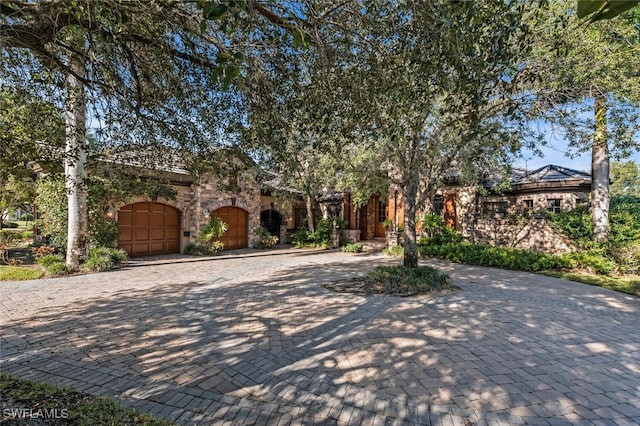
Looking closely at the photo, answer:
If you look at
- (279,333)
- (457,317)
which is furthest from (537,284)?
(279,333)

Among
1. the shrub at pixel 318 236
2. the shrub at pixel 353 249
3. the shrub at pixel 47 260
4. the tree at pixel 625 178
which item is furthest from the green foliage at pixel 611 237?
the tree at pixel 625 178

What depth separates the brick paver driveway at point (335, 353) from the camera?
10.3ft

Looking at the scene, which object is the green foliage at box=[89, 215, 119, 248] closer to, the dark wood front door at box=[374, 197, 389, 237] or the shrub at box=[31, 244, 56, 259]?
the shrub at box=[31, 244, 56, 259]

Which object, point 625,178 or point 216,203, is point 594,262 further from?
point 625,178

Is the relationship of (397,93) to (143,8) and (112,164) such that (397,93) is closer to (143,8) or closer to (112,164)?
(143,8)

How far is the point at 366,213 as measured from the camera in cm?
1992

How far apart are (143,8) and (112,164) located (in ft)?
11.4

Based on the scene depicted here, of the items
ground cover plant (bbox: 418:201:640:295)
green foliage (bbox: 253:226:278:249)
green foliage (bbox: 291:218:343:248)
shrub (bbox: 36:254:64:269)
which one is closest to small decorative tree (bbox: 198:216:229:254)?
green foliage (bbox: 253:226:278:249)

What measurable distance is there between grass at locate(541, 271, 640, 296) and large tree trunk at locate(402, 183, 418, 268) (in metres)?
4.99

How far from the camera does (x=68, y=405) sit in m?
2.77

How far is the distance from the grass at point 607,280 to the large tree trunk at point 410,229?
4989 mm

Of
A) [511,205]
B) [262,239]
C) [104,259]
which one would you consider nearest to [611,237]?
[511,205]

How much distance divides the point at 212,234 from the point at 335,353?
37.6 ft

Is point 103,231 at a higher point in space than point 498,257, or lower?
higher
